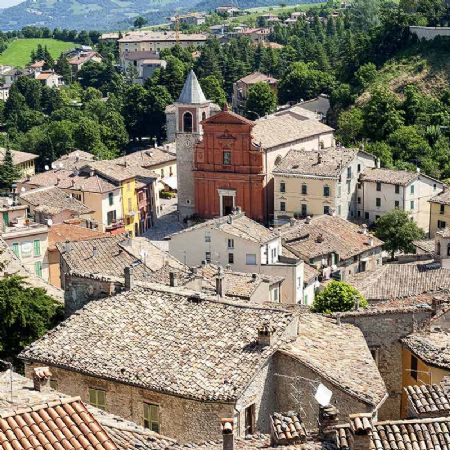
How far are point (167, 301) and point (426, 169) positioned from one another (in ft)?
193

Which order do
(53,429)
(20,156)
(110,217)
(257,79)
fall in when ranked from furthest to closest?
(257,79) → (20,156) → (110,217) → (53,429)

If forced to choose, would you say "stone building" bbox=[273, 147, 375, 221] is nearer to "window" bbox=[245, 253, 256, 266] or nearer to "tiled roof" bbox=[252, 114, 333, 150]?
"tiled roof" bbox=[252, 114, 333, 150]

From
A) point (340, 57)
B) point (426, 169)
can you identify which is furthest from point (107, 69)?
point (426, 169)

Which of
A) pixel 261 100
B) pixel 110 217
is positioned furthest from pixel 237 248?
pixel 261 100

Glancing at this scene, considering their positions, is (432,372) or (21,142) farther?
(21,142)

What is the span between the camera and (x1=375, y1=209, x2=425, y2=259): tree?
62.9 metres

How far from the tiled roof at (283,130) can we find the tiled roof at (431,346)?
5309cm

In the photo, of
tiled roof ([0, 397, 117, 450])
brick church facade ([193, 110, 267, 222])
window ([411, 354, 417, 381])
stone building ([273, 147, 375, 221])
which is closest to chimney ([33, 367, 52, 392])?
tiled roof ([0, 397, 117, 450])

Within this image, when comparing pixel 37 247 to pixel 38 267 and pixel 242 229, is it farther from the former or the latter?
pixel 242 229

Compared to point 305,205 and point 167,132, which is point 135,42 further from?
point 305,205

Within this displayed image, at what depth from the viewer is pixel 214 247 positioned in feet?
172

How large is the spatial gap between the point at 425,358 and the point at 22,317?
13.2 metres

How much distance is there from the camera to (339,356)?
22.1 m

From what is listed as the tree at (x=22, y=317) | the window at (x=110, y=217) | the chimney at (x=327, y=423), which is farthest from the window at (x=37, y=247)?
the chimney at (x=327, y=423)
